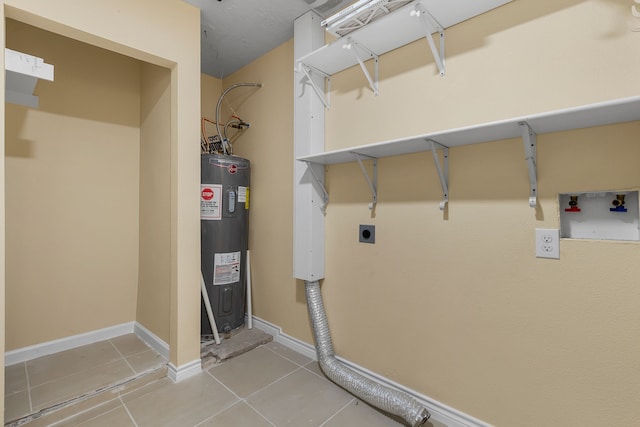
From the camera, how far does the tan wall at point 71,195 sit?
2033mm

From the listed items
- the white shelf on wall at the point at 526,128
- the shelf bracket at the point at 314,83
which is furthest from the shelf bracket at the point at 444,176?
the shelf bracket at the point at 314,83

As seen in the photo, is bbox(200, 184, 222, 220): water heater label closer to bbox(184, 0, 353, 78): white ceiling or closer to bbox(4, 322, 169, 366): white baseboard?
bbox(4, 322, 169, 366): white baseboard

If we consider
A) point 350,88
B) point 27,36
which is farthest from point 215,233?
point 27,36

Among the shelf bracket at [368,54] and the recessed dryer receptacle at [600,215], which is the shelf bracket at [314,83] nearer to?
the shelf bracket at [368,54]

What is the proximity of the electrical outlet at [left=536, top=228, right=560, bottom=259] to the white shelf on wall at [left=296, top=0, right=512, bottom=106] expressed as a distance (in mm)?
975

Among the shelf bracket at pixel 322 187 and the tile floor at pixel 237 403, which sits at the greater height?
the shelf bracket at pixel 322 187

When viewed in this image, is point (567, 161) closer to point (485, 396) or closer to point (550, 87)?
point (550, 87)

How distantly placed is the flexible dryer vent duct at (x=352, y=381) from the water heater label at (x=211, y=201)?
3.21ft

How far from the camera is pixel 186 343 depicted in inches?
77.2

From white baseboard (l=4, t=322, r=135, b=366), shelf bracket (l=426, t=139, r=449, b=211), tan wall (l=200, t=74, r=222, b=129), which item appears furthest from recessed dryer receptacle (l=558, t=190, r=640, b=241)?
white baseboard (l=4, t=322, r=135, b=366)

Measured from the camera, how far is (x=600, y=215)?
1209 mm

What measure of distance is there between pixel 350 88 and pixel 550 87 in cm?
114

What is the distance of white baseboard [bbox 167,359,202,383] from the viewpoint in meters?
1.92

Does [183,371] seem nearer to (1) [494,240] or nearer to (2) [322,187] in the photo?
(2) [322,187]
